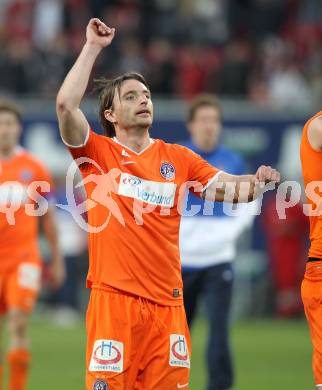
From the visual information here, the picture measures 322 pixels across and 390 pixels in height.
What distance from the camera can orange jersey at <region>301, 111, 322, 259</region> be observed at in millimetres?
7016

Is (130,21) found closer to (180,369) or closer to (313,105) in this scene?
(313,105)

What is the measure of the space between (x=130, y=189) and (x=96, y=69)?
41.7 feet

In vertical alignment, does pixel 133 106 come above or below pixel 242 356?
above

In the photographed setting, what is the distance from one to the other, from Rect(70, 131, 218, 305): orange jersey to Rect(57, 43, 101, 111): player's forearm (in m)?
0.34

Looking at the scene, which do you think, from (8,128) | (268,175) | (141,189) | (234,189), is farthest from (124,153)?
(8,128)

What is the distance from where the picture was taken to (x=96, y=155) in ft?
22.2

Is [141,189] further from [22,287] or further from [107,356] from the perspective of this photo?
[22,287]

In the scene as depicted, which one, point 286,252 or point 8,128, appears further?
point 286,252

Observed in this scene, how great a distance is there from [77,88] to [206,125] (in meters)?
3.79

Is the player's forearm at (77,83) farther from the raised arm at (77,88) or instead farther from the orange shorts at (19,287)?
the orange shorts at (19,287)

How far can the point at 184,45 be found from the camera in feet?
68.4

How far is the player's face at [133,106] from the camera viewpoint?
680 centimetres

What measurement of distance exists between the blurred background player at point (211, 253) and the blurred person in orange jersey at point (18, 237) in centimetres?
149

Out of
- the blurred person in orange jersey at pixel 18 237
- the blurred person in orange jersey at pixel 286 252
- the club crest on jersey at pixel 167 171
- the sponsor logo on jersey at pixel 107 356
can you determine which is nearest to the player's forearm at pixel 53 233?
the blurred person in orange jersey at pixel 18 237
